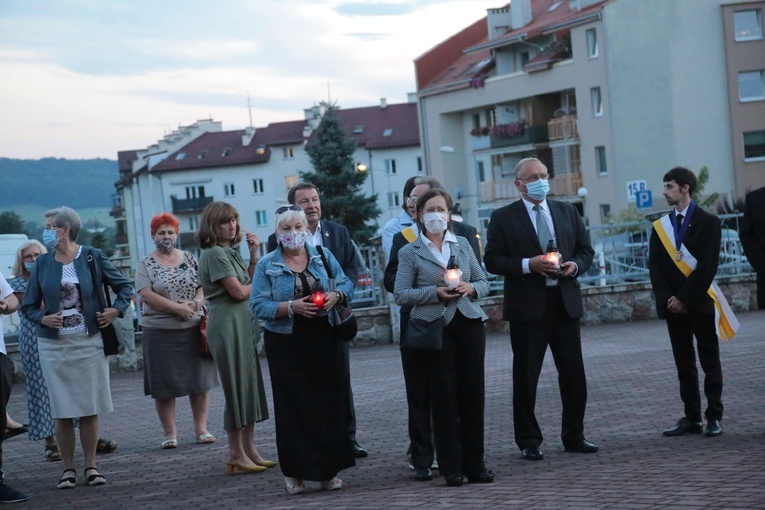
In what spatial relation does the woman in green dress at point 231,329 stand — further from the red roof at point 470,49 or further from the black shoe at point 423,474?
the red roof at point 470,49

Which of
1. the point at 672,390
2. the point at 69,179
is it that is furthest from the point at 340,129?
the point at 69,179

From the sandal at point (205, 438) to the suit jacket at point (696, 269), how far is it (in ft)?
13.6

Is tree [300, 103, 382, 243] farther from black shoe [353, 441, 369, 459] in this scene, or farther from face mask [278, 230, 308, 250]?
face mask [278, 230, 308, 250]

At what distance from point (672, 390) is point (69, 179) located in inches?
5035

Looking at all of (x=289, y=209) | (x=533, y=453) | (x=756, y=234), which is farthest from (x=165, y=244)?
(x=756, y=234)

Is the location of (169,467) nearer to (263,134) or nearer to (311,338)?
(311,338)

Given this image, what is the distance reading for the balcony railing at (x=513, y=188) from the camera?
64.3m

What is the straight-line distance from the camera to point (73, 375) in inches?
364

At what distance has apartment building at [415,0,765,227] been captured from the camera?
192ft

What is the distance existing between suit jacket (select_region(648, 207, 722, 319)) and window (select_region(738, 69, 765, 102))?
171ft

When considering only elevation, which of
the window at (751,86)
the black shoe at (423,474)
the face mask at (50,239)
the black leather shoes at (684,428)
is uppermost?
the window at (751,86)

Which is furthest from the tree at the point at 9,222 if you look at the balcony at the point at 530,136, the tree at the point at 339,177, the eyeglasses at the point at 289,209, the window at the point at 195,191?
the window at the point at 195,191

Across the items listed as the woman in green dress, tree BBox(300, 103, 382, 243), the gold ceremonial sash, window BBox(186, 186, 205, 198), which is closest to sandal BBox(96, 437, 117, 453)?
the woman in green dress

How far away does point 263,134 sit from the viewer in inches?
4530
